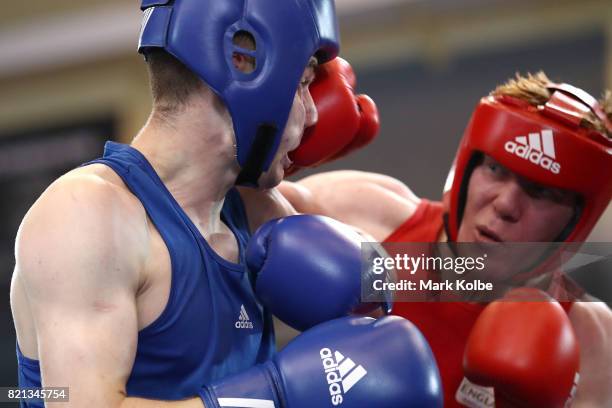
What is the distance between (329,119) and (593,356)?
0.90 metres

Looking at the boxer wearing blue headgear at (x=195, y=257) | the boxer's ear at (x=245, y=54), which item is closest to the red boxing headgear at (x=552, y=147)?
the boxer wearing blue headgear at (x=195, y=257)

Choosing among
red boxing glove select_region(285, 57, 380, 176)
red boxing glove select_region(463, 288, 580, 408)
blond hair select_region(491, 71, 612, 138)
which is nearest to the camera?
red boxing glove select_region(463, 288, 580, 408)

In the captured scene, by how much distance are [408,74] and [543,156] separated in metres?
4.09

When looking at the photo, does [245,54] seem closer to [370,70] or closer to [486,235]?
[486,235]

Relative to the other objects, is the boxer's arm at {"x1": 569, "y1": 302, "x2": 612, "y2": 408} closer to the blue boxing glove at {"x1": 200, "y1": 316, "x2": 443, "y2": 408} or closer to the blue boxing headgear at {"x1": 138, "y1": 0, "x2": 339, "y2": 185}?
the blue boxing glove at {"x1": 200, "y1": 316, "x2": 443, "y2": 408}

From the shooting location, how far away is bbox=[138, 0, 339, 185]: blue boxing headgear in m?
1.64

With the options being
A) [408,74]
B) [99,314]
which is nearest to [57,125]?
[408,74]

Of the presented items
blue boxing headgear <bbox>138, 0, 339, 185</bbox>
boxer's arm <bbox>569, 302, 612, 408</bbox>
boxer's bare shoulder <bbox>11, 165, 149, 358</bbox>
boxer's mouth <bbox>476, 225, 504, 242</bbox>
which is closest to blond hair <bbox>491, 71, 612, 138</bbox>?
boxer's mouth <bbox>476, 225, 504, 242</bbox>

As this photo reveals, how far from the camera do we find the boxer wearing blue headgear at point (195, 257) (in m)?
1.45

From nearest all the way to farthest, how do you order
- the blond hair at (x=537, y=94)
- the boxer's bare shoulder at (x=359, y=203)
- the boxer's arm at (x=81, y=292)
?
the boxer's arm at (x=81, y=292)
the blond hair at (x=537, y=94)
the boxer's bare shoulder at (x=359, y=203)

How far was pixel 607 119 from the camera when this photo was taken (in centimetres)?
226

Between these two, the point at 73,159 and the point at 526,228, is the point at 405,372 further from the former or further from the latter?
the point at 73,159

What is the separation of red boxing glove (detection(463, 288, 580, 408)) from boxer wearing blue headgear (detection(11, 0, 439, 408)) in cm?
38

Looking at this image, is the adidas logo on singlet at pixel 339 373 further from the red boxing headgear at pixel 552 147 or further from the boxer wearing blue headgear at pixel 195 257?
the red boxing headgear at pixel 552 147
